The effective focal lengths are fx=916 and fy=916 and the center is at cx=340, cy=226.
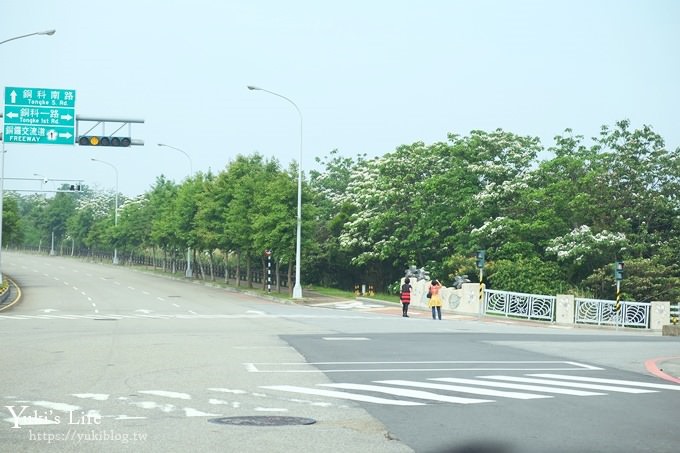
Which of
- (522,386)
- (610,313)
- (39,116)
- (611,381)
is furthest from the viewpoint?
(610,313)

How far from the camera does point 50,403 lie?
1255 cm

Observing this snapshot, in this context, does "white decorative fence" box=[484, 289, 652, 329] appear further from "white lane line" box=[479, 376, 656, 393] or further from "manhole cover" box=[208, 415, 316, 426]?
"manhole cover" box=[208, 415, 316, 426]

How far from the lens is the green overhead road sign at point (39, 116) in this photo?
41.2 m

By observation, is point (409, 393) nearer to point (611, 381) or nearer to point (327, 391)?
point (327, 391)

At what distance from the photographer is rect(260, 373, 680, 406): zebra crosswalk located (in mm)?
13609

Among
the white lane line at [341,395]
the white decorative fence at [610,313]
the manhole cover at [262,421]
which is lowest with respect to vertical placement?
the white decorative fence at [610,313]

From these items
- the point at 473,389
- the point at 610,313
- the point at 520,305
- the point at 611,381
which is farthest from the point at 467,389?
the point at 520,305

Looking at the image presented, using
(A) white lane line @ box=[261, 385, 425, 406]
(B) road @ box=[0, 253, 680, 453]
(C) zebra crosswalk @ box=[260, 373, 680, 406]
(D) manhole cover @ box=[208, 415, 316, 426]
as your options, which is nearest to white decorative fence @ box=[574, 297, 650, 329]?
(B) road @ box=[0, 253, 680, 453]

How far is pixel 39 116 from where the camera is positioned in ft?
136

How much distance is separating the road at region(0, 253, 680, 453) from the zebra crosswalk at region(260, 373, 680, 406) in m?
0.04

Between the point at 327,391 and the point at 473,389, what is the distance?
2400 mm

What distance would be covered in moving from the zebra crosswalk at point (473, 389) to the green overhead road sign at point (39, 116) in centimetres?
3009

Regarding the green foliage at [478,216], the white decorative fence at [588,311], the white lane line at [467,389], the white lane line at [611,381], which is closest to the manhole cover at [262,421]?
the white lane line at [467,389]

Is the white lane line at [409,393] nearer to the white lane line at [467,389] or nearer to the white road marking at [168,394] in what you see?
the white lane line at [467,389]
